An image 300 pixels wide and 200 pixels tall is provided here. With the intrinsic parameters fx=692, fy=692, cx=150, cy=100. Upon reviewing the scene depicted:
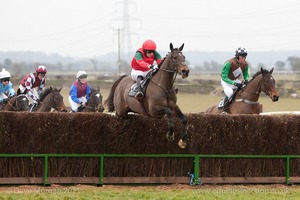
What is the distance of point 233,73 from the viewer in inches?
565

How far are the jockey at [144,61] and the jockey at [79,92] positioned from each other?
14.3 feet

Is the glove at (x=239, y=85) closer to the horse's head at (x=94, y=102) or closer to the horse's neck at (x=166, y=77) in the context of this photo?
the horse's head at (x=94, y=102)

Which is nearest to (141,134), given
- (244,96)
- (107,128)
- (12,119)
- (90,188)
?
(107,128)

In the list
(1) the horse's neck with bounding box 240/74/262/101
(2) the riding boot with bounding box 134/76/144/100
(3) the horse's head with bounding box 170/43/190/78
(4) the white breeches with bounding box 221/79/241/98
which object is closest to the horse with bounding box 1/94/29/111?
(4) the white breeches with bounding box 221/79/241/98

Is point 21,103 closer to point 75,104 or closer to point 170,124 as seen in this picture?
point 75,104

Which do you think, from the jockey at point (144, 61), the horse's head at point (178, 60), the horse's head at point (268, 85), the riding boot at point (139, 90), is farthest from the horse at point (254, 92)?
the horse's head at point (178, 60)

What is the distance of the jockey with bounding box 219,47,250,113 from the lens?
45.9ft

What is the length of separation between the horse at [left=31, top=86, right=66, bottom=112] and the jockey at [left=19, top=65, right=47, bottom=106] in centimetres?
15

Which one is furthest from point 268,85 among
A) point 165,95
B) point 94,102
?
point 94,102

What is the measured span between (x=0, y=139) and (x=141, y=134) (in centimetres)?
223

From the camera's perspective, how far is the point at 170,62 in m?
10.7

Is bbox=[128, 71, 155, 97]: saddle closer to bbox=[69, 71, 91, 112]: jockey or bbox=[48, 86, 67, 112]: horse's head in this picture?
bbox=[48, 86, 67, 112]: horse's head

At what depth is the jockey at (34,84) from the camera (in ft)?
51.4

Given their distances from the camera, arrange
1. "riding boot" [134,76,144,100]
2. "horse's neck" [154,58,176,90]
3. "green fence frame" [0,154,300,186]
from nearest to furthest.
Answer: "green fence frame" [0,154,300,186]
"horse's neck" [154,58,176,90]
"riding boot" [134,76,144,100]
